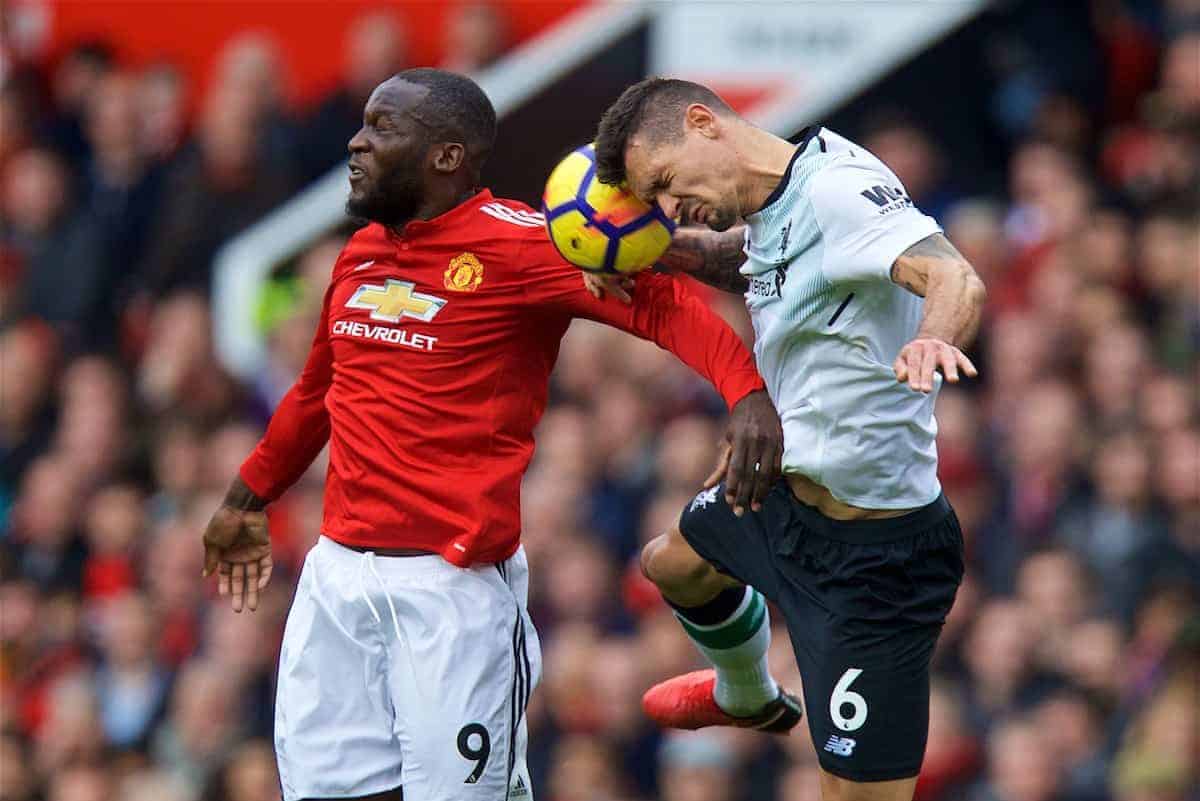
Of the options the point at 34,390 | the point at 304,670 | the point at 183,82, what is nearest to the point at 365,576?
the point at 304,670

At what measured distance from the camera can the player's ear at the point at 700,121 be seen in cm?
633

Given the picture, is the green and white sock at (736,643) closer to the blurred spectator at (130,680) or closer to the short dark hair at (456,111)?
the short dark hair at (456,111)

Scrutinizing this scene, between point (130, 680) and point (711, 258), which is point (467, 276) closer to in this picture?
point (711, 258)

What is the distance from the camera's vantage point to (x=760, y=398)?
629 cm

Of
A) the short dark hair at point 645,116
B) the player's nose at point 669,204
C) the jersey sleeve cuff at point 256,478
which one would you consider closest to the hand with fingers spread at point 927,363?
the player's nose at point 669,204

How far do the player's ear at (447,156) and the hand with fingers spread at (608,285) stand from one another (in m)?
0.48

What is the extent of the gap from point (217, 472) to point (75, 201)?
2623mm

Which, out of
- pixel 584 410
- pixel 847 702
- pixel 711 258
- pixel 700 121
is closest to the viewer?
pixel 700 121

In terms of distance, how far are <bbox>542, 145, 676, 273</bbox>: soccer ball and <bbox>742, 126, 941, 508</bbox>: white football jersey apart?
277mm

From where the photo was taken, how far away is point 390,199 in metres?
6.59

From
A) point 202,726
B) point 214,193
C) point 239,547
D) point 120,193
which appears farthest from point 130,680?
point 239,547

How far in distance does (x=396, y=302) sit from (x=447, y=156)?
41 cm

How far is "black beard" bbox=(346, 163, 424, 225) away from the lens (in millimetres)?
6570

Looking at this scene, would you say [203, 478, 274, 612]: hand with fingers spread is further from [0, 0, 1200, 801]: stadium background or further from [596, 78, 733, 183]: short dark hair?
[0, 0, 1200, 801]: stadium background
